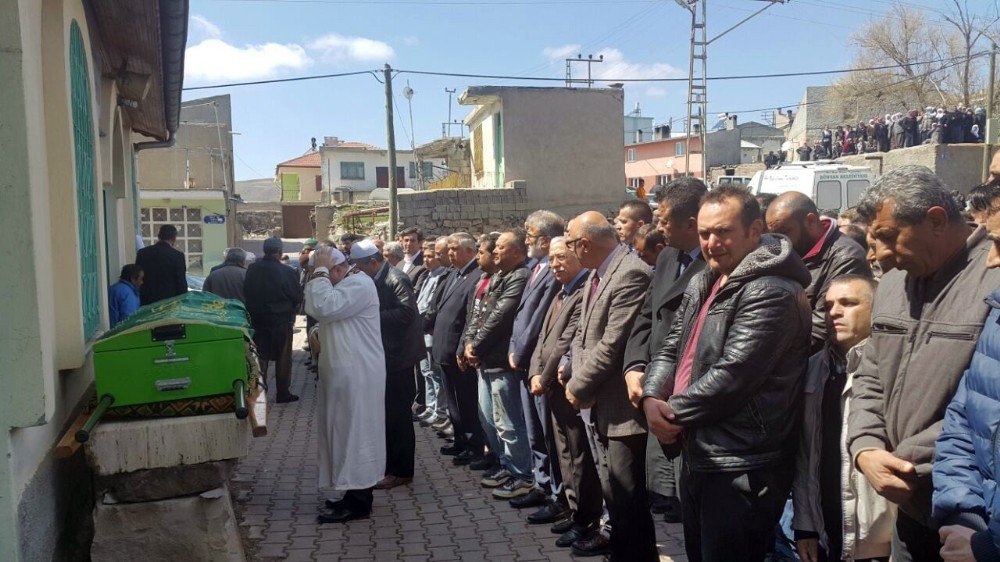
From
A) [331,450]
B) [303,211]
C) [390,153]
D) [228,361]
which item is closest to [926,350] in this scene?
[228,361]

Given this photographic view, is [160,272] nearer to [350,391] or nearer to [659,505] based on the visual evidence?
[350,391]

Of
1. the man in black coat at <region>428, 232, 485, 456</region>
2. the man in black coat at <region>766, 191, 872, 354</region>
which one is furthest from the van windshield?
the man in black coat at <region>766, 191, 872, 354</region>

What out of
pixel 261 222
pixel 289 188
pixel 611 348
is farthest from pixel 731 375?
pixel 289 188

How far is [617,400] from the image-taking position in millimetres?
4383

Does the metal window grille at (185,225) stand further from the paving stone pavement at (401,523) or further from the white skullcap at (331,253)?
the white skullcap at (331,253)

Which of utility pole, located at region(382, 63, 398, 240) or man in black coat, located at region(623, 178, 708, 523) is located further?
utility pole, located at region(382, 63, 398, 240)

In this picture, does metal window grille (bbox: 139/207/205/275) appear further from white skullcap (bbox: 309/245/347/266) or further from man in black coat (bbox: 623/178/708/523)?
man in black coat (bbox: 623/178/708/523)

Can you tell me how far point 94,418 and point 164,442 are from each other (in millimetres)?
341

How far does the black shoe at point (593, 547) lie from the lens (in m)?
4.87

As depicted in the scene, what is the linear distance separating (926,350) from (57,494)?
370 cm

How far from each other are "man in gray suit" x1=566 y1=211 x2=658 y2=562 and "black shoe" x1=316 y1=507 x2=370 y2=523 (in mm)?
2043

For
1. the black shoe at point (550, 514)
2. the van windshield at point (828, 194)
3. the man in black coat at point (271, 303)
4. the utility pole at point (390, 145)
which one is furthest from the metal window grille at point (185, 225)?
the black shoe at point (550, 514)

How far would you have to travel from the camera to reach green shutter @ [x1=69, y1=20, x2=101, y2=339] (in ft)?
15.2

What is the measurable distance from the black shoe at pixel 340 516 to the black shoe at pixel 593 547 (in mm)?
1662
